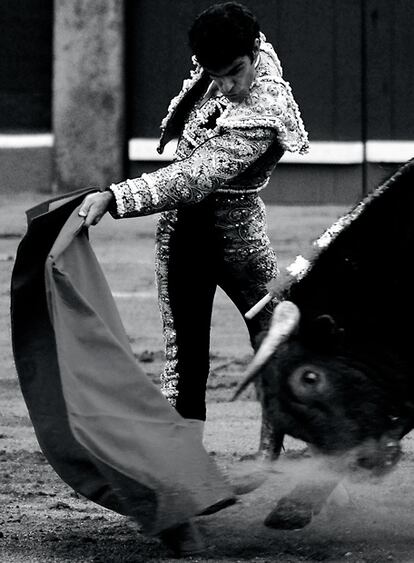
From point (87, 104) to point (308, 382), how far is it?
742 centimetres

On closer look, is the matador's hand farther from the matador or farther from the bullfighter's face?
the bullfighter's face

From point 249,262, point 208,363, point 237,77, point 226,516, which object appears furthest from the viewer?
point 208,363

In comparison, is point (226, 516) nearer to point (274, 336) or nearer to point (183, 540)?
point (183, 540)

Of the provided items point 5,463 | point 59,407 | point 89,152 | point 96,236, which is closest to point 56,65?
point 89,152

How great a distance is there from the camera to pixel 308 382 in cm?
367

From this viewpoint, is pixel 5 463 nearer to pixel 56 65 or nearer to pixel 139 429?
pixel 139 429

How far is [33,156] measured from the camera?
434 inches

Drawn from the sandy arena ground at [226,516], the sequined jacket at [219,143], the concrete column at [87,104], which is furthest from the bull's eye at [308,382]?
the concrete column at [87,104]

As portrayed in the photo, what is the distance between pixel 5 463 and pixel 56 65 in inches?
255

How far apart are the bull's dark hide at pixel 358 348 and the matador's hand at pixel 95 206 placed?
560 millimetres

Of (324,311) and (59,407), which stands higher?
(324,311)

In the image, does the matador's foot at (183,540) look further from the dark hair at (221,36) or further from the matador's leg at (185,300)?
the dark hair at (221,36)

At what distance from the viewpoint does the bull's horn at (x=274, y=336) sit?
361cm

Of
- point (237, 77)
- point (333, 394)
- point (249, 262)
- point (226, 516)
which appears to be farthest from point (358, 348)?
point (237, 77)
